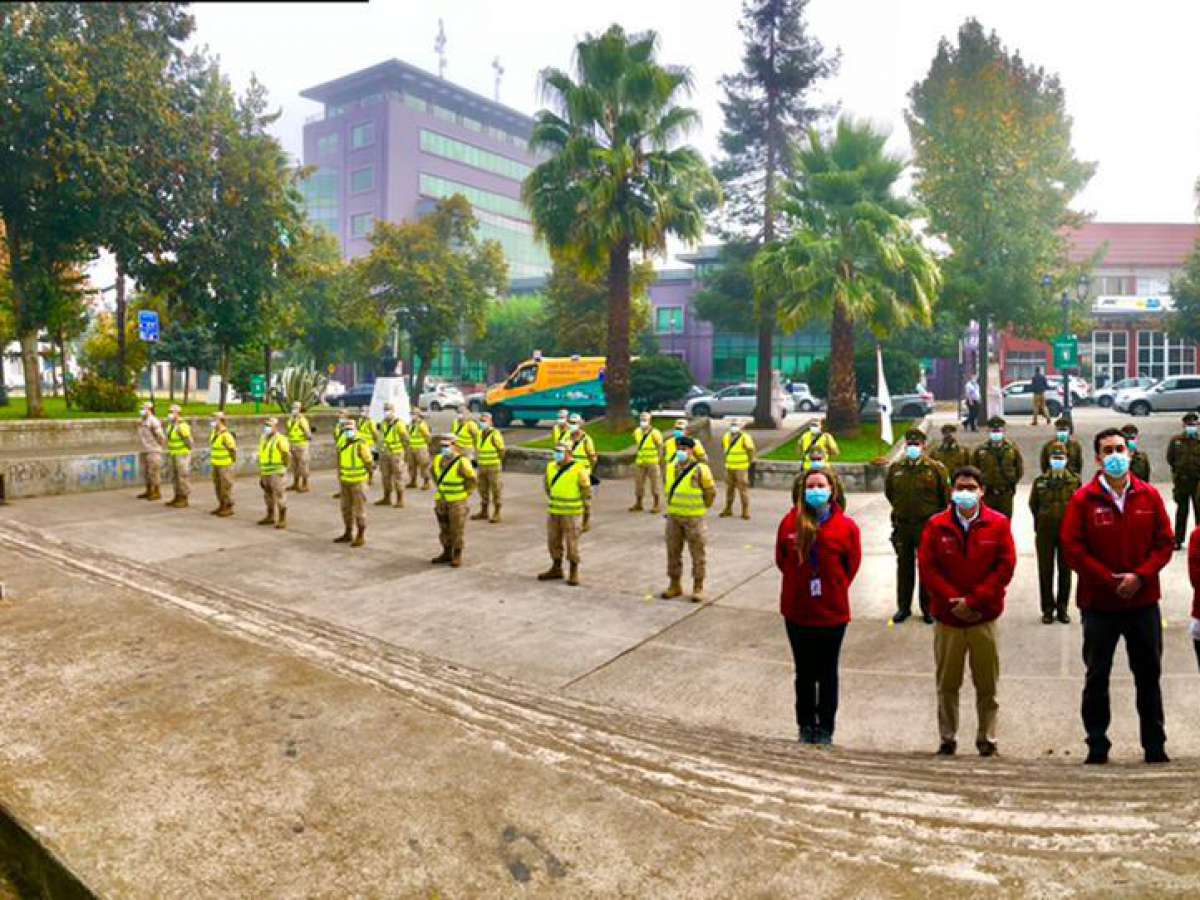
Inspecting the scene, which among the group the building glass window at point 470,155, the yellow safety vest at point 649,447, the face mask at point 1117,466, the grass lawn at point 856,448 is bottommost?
the grass lawn at point 856,448

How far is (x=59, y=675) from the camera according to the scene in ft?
22.4

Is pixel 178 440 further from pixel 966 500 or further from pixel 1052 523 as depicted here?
pixel 966 500

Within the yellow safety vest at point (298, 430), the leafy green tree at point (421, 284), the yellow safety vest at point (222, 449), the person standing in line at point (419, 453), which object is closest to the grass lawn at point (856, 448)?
the person standing in line at point (419, 453)

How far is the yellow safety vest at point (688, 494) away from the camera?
10.3 m

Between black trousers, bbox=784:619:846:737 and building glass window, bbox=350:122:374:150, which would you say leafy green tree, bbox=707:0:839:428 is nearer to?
black trousers, bbox=784:619:846:737

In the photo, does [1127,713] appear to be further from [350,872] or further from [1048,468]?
[350,872]

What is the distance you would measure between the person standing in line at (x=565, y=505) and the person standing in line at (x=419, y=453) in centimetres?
911

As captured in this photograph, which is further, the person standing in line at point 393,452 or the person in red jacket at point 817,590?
the person standing in line at point 393,452

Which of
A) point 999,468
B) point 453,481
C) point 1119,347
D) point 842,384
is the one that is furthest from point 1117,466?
point 1119,347

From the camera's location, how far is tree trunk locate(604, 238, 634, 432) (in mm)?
25969

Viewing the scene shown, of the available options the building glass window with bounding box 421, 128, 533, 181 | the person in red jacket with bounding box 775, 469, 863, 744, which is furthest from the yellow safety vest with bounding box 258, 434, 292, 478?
the building glass window with bounding box 421, 128, 533, 181

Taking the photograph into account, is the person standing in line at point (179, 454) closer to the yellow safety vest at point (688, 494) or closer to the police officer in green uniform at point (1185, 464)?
the yellow safety vest at point (688, 494)

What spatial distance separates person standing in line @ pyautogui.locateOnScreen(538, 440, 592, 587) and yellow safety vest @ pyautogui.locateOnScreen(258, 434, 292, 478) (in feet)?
19.3

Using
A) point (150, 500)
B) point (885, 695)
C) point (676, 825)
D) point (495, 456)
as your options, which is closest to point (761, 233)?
point (495, 456)
